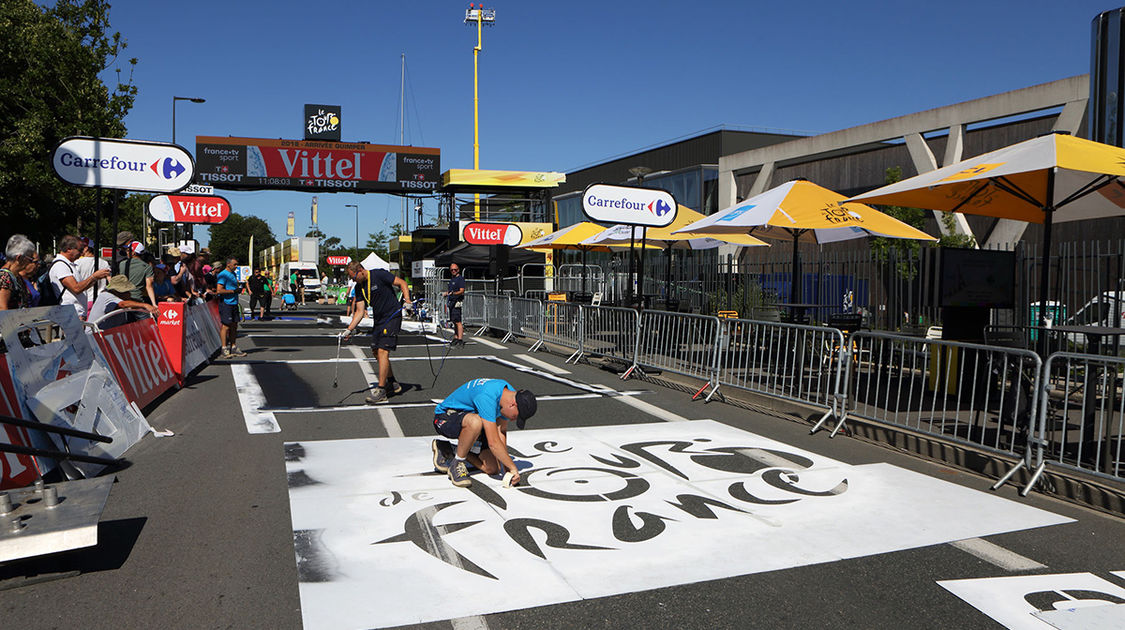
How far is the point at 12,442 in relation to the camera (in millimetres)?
5016

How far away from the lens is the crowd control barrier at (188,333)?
9.98m

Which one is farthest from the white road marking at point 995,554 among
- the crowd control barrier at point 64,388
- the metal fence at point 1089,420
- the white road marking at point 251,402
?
the white road marking at point 251,402

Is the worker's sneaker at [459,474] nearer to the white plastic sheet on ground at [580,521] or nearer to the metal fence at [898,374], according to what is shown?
the white plastic sheet on ground at [580,521]

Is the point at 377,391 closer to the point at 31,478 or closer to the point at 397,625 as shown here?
the point at 31,478

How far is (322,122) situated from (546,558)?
37719 millimetres

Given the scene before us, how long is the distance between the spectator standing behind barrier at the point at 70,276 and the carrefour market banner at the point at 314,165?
28.9 m

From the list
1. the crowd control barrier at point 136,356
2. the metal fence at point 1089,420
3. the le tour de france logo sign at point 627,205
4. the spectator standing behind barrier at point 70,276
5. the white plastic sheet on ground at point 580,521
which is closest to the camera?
the white plastic sheet on ground at point 580,521

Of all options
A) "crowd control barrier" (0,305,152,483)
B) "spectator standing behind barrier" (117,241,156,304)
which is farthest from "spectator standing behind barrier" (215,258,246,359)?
"crowd control barrier" (0,305,152,483)

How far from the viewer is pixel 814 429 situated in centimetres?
783

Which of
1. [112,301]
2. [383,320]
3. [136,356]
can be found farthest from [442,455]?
[112,301]

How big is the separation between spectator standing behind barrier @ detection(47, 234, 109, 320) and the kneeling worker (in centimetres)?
502

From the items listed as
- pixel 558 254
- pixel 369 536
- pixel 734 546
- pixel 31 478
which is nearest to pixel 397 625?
pixel 369 536

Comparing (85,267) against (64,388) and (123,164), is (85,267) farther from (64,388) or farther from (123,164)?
(64,388)

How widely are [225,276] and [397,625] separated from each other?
39.4 feet
